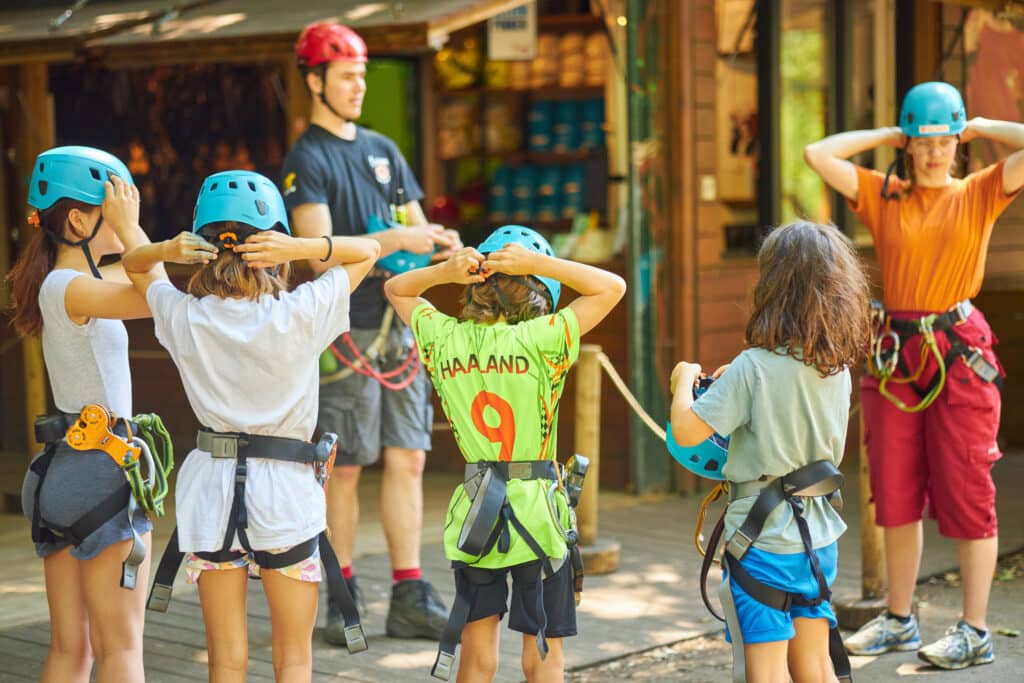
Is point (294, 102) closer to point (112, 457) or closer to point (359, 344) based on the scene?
point (359, 344)

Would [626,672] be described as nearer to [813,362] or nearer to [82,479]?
[813,362]

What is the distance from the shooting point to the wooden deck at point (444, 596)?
541cm

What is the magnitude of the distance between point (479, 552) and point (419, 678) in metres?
1.33

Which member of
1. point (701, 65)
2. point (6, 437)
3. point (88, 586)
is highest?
point (701, 65)

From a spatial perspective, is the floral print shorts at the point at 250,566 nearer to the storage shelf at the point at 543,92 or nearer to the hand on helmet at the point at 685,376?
the hand on helmet at the point at 685,376

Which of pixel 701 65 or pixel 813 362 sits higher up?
pixel 701 65

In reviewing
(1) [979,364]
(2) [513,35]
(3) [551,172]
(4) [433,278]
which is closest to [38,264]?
(4) [433,278]

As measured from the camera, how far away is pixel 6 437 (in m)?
10.9

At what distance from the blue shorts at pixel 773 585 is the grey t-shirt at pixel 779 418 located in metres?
0.03

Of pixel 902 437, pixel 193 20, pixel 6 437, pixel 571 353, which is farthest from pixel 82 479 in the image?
pixel 6 437

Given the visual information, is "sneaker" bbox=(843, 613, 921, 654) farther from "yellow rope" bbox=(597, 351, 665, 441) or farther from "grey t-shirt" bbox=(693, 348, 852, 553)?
"grey t-shirt" bbox=(693, 348, 852, 553)

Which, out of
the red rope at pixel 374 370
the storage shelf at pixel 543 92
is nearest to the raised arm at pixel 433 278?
the red rope at pixel 374 370

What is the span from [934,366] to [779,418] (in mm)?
1471

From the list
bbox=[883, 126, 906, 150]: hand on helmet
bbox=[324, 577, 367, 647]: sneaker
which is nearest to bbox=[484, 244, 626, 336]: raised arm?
bbox=[883, 126, 906, 150]: hand on helmet
